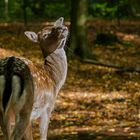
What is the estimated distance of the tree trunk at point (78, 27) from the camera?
21.9 metres

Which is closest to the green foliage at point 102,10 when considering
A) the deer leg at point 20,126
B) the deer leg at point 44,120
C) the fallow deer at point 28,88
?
the fallow deer at point 28,88

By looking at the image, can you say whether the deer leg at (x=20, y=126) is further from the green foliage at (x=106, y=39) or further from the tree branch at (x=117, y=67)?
the green foliage at (x=106, y=39)

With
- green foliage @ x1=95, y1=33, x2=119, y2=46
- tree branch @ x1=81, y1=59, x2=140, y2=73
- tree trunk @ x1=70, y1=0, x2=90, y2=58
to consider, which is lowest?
green foliage @ x1=95, y1=33, x2=119, y2=46

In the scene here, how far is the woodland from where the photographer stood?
42.0 feet

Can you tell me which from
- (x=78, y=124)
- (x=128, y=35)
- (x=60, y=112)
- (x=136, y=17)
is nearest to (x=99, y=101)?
(x=60, y=112)

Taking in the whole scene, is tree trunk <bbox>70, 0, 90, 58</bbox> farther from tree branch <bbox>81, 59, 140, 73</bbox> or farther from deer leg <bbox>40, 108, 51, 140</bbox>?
deer leg <bbox>40, 108, 51, 140</bbox>

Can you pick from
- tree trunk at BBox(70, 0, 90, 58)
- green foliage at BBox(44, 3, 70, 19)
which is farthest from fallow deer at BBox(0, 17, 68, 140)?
green foliage at BBox(44, 3, 70, 19)

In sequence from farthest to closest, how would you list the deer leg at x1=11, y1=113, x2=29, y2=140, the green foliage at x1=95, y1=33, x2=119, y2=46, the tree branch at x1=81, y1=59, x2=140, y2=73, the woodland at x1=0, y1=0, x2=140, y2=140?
the green foliage at x1=95, y1=33, x2=119, y2=46 < the tree branch at x1=81, y1=59, x2=140, y2=73 < the woodland at x1=0, y1=0, x2=140, y2=140 < the deer leg at x1=11, y1=113, x2=29, y2=140

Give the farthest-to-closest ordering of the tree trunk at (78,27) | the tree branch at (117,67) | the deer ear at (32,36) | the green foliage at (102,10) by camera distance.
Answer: the green foliage at (102,10) < the tree trunk at (78,27) < the tree branch at (117,67) < the deer ear at (32,36)

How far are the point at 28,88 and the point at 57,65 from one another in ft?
4.99

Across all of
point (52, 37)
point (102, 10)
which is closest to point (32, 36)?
point (52, 37)

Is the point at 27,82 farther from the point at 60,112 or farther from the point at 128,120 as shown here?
the point at 60,112

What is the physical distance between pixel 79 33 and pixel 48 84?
14272 millimetres

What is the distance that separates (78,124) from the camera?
13.3 meters
